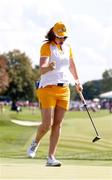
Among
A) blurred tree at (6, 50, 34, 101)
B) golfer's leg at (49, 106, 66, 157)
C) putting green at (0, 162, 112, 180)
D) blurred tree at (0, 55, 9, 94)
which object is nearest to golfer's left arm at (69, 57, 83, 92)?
golfer's leg at (49, 106, 66, 157)

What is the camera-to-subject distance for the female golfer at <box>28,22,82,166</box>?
8.46m

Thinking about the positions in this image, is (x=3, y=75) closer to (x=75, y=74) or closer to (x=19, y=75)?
(x=19, y=75)

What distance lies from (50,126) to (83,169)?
0.93 metres

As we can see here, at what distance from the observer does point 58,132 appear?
8828 millimetres

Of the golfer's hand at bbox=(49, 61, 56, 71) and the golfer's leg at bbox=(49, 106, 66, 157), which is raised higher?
the golfer's hand at bbox=(49, 61, 56, 71)

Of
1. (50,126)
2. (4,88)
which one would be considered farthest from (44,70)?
(4,88)

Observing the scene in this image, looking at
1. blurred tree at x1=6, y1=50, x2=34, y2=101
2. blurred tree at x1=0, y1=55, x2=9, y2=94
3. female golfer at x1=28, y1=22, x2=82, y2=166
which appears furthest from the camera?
blurred tree at x1=6, y1=50, x2=34, y2=101

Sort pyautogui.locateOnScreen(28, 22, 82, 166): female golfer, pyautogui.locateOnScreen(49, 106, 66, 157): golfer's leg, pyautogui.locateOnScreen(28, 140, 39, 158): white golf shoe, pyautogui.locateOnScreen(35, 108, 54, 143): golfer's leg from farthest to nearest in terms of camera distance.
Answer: pyautogui.locateOnScreen(28, 140, 39, 158): white golf shoe < pyautogui.locateOnScreen(49, 106, 66, 157): golfer's leg < pyautogui.locateOnScreen(35, 108, 54, 143): golfer's leg < pyautogui.locateOnScreen(28, 22, 82, 166): female golfer

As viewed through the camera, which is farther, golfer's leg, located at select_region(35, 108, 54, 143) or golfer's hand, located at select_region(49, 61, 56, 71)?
golfer's leg, located at select_region(35, 108, 54, 143)

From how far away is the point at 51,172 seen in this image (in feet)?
25.2

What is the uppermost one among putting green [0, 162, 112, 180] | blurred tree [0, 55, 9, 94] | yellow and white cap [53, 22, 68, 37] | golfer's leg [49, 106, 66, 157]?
blurred tree [0, 55, 9, 94]

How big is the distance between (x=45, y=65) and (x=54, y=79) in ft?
0.95

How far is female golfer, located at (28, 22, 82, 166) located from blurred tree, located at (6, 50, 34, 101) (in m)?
132

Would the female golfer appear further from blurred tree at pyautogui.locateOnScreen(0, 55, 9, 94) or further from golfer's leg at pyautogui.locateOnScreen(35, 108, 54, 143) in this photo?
blurred tree at pyautogui.locateOnScreen(0, 55, 9, 94)
